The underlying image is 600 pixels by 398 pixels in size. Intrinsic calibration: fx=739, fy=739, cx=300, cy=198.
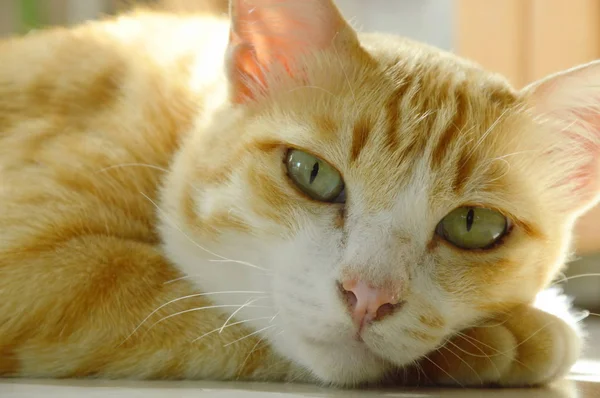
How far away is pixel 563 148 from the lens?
143cm

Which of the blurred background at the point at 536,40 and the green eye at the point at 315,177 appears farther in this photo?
the blurred background at the point at 536,40

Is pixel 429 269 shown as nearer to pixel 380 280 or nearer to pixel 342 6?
→ pixel 380 280

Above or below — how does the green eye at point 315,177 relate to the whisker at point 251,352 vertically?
above

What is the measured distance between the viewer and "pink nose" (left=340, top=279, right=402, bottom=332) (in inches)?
41.7

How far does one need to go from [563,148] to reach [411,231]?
464 millimetres

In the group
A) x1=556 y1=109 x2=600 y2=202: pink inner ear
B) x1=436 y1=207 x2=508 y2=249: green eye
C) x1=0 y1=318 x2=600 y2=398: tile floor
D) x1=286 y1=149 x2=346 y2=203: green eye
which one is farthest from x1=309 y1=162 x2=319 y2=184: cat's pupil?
x1=556 y1=109 x2=600 y2=202: pink inner ear

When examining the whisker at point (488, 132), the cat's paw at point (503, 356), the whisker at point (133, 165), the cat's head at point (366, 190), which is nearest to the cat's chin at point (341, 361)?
the cat's head at point (366, 190)

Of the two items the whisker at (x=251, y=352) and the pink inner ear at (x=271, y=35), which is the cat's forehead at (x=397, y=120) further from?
the whisker at (x=251, y=352)

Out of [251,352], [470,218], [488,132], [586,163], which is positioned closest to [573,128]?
[586,163]

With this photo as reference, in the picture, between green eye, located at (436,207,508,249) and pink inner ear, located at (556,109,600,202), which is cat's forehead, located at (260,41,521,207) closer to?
green eye, located at (436,207,508,249)

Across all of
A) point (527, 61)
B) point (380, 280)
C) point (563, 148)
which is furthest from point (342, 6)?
point (380, 280)

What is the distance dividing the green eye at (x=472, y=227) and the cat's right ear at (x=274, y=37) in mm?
365

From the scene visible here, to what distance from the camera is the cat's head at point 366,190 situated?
1.12 meters

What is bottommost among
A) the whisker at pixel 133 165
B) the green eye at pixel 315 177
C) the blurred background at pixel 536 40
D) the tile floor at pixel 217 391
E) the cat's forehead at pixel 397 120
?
the tile floor at pixel 217 391
